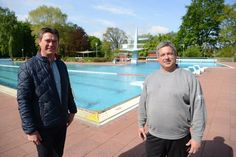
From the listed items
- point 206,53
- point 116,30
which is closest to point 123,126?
point 206,53

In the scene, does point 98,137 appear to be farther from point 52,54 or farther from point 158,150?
point 52,54

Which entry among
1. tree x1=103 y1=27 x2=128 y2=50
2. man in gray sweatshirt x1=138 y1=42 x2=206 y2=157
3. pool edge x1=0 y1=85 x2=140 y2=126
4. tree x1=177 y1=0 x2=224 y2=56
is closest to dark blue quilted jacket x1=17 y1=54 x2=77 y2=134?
man in gray sweatshirt x1=138 y1=42 x2=206 y2=157

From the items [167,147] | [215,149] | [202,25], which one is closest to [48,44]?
[167,147]

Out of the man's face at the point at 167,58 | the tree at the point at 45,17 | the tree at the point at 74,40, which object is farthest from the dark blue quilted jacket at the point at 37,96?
the tree at the point at 74,40

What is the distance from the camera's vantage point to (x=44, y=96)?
1826 millimetres

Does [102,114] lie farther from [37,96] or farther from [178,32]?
[178,32]

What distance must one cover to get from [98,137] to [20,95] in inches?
80.6

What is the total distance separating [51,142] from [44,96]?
0.47 metres

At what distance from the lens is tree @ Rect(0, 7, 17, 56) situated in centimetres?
3678

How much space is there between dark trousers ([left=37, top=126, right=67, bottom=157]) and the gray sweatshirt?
88 centimetres

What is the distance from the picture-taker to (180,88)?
1.73 metres

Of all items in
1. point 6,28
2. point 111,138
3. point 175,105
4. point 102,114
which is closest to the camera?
point 175,105

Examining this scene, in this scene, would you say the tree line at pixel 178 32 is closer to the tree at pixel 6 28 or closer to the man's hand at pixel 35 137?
the tree at pixel 6 28

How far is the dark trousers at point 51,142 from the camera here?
1940 millimetres
